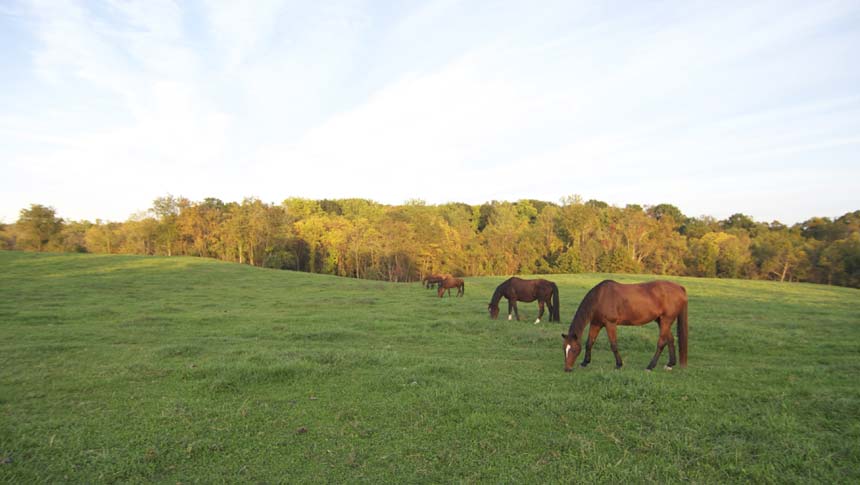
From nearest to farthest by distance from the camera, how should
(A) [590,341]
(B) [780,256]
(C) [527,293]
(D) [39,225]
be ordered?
(A) [590,341] → (C) [527,293] → (D) [39,225] → (B) [780,256]

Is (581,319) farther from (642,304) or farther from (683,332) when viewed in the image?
(683,332)

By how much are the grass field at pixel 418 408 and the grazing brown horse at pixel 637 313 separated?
1.90 ft

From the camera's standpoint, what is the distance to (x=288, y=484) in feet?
14.5

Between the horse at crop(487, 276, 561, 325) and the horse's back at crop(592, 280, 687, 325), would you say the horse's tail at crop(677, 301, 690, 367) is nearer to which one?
the horse's back at crop(592, 280, 687, 325)

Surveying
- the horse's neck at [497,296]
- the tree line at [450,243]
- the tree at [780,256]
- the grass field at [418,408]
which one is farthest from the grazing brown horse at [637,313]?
the tree at [780,256]

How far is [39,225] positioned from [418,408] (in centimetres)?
6275

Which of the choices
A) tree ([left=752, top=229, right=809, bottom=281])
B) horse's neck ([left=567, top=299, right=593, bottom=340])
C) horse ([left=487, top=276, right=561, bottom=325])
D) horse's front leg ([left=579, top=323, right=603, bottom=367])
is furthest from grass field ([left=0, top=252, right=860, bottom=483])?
tree ([left=752, top=229, right=809, bottom=281])

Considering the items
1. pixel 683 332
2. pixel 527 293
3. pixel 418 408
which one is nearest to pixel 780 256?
pixel 527 293

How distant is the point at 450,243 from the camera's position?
61.1m

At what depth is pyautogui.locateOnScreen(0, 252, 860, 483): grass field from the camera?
4648 mm

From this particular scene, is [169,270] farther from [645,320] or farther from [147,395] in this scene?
[645,320]

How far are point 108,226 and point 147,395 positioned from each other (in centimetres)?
7799

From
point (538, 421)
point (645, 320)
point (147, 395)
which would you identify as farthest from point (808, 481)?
point (147, 395)

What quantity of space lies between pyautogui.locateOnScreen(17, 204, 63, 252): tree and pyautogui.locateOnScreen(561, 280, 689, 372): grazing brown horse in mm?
63518
